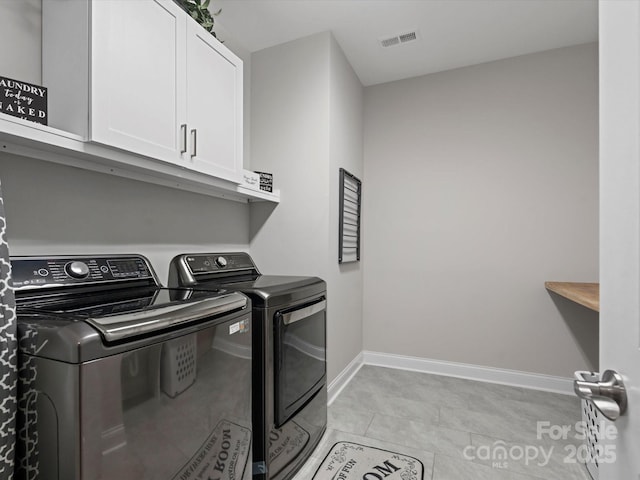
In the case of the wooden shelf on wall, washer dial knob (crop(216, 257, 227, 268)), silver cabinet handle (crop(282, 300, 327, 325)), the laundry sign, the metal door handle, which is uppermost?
the laundry sign

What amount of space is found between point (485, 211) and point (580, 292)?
103 centimetres

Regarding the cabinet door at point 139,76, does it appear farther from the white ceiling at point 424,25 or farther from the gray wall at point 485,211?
the gray wall at point 485,211

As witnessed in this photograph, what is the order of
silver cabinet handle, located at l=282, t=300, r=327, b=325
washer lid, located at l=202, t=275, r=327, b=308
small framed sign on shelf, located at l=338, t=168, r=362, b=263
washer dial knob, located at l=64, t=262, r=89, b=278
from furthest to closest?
1. small framed sign on shelf, located at l=338, t=168, r=362, b=263
2. silver cabinet handle, located at l=282, t=300, r=327, b=325
3. washer lid, located at l=202, t=275, r=327, b=308
4. washer dial knob, located at l=64, t=262, r=89, b=278

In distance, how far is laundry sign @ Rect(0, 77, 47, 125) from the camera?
102 centimetres

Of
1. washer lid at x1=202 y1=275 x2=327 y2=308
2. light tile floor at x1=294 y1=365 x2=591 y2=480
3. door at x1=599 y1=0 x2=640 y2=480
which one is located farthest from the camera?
light tile floor at x1=294 y1=365 x2=591 y2=480

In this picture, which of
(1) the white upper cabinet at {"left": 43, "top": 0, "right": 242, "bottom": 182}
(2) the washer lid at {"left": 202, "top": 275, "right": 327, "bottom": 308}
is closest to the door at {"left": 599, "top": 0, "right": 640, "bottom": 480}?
(2) the washer lid at {"left": 202, "top": 275, "right": 327, "bottom": 308}

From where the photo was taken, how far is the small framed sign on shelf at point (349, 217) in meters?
2.63

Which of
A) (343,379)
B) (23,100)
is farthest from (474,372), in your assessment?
(23,100)

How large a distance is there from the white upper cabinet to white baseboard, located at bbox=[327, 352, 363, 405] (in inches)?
69.2

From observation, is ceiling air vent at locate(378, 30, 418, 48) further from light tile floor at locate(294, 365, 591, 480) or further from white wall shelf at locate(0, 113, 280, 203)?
light tile floor at locate(294, 365, 591, 480)

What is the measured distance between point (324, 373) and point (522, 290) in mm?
1864

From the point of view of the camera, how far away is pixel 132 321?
908 mm

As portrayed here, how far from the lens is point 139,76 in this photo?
1321 millimetres

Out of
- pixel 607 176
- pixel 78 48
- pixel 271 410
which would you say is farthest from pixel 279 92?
pixel 607 176
